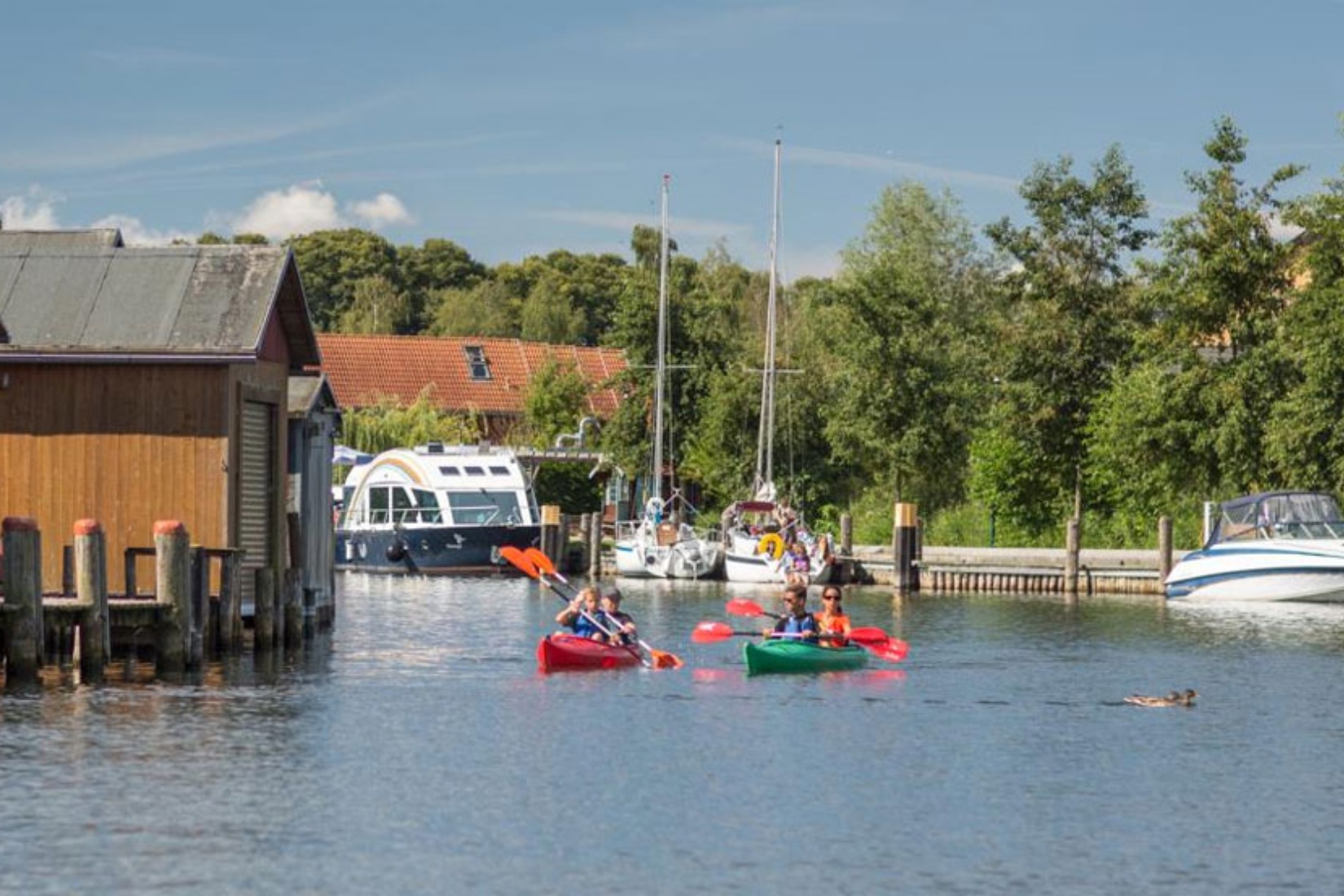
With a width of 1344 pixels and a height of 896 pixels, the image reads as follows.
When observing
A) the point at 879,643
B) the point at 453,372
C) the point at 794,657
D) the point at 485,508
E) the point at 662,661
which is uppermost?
the point at 453,372

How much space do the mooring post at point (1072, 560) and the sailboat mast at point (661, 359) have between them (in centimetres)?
1546

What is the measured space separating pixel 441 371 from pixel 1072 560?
4419 cm

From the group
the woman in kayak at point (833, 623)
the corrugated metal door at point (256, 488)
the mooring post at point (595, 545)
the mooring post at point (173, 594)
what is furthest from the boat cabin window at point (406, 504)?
the mooring post at point (173, 594)

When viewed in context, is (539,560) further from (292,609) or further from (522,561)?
(292,609)

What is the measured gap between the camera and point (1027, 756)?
100.0ft

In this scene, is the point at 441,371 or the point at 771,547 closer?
the point at 771,547

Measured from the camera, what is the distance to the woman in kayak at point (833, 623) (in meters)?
40.1

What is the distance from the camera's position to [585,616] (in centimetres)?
4025

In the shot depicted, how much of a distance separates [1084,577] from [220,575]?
34.9 metres

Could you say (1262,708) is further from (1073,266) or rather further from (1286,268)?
(1073,266)

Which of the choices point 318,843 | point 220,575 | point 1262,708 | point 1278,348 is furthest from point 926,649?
point 318,843

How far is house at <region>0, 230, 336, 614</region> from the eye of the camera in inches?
1415

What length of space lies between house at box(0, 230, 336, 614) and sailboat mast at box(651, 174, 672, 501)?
1607 inches

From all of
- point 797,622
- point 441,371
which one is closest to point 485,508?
point 441,371
